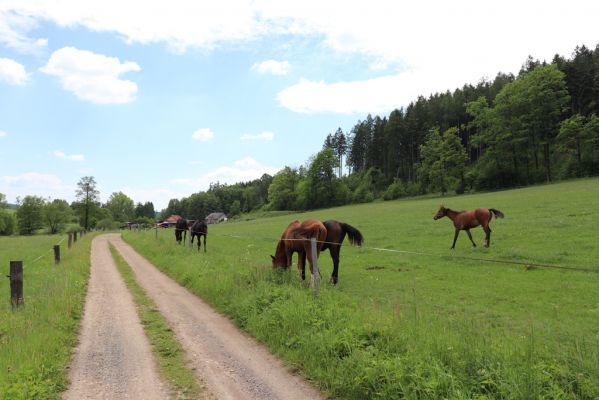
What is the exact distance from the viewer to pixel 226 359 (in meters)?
5.93

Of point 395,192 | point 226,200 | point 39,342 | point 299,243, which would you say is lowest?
point 39,342

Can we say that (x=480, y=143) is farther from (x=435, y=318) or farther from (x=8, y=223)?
(x=8, y=223)

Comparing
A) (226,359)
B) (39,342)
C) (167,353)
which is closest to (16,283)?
(39,342)

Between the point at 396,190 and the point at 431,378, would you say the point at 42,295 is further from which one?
the point at 396,190

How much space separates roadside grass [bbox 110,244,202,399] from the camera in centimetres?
490

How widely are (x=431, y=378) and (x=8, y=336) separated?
21.6 ft

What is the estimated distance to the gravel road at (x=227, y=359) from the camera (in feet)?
15.9

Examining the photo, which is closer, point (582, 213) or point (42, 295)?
point (42, 295)

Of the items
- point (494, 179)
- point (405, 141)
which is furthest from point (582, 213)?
point (405, 141)

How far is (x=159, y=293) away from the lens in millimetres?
11141

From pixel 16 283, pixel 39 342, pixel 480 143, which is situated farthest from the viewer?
pixel 480 143

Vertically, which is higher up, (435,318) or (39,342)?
(39,342)

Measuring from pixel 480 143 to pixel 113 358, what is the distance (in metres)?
81.2

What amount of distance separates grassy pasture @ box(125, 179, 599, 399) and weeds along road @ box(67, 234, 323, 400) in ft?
0.88
